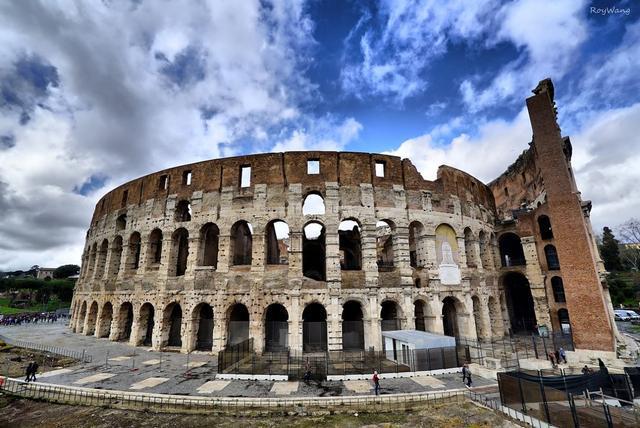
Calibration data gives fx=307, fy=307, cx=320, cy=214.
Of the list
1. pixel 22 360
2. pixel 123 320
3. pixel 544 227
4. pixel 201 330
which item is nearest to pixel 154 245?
pixel 123 320

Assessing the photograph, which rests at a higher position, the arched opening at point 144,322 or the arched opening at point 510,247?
the arched opening at point 510,247

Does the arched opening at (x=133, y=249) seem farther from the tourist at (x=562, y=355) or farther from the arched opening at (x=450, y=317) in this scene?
the tourist at (x=562, y=355)

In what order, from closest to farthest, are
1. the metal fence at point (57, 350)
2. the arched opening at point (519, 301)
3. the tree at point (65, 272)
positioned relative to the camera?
1. the metal fence at point (57, 350)
2. the arched opening at point (519, 301)
3. the tree at point (65, 272)

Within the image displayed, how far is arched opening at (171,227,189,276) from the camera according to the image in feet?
74.6

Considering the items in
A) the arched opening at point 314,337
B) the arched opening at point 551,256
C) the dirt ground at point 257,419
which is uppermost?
the arched opening at point 551,256

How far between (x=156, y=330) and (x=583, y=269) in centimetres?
2727

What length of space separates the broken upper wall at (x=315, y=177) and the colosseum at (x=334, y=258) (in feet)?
0.28

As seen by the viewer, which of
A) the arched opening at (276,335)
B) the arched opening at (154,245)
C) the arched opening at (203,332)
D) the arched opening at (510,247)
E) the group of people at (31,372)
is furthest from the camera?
the arched opening at (510,247)

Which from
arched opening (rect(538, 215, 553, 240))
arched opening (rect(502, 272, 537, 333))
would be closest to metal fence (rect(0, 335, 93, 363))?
arched opening (rect(502, 272, 537, 333))

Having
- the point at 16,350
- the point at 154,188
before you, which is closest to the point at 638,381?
the point at 154,188

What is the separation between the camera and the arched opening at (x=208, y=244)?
2191 cm

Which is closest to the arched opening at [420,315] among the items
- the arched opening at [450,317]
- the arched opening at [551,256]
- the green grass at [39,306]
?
the arched opening at [450,317]

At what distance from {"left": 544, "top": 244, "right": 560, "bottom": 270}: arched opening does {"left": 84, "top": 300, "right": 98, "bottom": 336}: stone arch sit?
124ft

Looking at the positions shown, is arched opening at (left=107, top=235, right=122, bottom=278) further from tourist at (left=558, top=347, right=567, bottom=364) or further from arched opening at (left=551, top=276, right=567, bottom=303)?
→ arched opening at (left=551, top=276, right=567, bottom=303)
